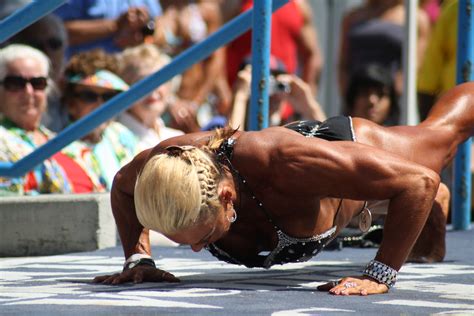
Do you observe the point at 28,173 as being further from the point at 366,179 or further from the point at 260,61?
the point at 366,179

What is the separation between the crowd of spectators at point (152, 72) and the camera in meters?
6.62

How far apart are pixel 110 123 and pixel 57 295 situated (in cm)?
319

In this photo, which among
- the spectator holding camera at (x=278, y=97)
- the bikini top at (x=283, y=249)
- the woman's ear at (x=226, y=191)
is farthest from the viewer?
the spectator holding camera at (x=278, y=97)

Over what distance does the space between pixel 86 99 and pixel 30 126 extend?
0.59 meters

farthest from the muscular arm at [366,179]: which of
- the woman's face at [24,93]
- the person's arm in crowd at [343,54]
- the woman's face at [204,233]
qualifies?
the person's arm in crowd at [343,54]

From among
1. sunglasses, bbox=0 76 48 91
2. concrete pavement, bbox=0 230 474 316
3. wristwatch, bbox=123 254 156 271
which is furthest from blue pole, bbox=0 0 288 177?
wristwatch, bbox=123 254 156 271

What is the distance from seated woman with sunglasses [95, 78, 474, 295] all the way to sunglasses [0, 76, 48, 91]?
217 cm

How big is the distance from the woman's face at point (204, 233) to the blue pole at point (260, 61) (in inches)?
66.9

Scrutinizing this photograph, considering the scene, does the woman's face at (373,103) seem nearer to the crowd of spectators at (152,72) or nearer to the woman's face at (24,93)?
the crowd of spectators at (152,72)

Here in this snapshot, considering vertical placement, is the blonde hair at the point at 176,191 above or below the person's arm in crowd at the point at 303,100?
below

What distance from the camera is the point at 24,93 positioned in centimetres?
656

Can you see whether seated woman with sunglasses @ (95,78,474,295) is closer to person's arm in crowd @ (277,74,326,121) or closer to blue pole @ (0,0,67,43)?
blue pole @ (0,0,67,43)

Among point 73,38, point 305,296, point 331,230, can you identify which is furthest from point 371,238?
point 73,38

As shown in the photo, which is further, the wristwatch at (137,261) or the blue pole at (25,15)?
the blue pole at (25,15)
